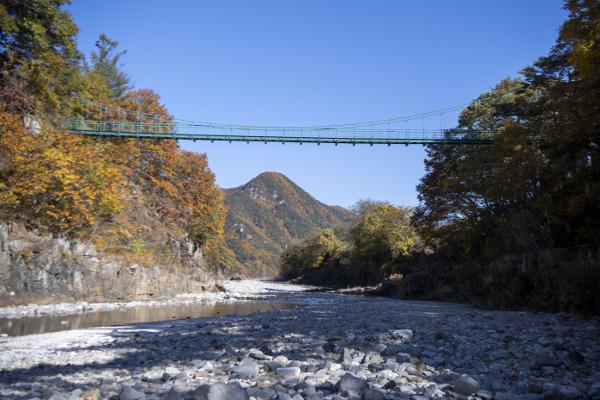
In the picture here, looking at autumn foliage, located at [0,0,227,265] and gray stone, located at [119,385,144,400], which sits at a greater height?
autumn foliage, located at [0,0,227,265]

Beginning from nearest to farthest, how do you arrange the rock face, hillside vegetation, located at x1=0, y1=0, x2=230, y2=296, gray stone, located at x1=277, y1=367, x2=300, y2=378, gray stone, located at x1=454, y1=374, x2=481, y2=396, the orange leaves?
gray stone, located at x1=454, y1=374, x2=481, y2=396
gray stone, located at x1=277, y1=367, x2=300, y2=378
the rock face
the orange leaves
hillside vegetation, located at x1=0, y1=0, x2=230, y2=296

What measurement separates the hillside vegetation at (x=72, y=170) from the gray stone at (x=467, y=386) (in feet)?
55.9

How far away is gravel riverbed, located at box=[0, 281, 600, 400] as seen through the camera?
4027 mm

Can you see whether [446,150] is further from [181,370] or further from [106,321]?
[181,370]

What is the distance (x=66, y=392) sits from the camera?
4.52 metres

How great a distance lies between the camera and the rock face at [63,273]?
15047 millimetres

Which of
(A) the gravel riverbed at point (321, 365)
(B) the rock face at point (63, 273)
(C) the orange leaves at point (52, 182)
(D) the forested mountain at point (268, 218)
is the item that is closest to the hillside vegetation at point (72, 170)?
(C) the orange leaves at point (52, 182)

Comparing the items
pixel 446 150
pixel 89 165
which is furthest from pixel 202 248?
pixel 446 150

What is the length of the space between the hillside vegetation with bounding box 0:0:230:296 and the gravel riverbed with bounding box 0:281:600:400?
9.92 meters

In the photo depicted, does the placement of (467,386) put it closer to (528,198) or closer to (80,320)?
(80,320)

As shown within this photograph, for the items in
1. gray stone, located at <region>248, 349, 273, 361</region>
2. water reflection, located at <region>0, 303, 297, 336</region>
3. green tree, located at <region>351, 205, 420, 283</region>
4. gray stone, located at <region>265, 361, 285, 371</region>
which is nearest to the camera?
gray stone, located at <region>265, 361, 285, 371</region>

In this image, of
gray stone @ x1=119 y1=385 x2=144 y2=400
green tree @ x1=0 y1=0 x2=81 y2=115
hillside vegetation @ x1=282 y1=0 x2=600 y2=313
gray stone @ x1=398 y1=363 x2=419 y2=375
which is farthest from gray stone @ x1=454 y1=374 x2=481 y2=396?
green tree @ x1=0 y1=0 x2=81 y2=115

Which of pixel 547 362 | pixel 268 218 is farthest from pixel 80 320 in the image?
pixel 268 218

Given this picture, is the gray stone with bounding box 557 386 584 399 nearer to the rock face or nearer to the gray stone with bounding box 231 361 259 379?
the gray stone with bounding box 231 361 259 379
